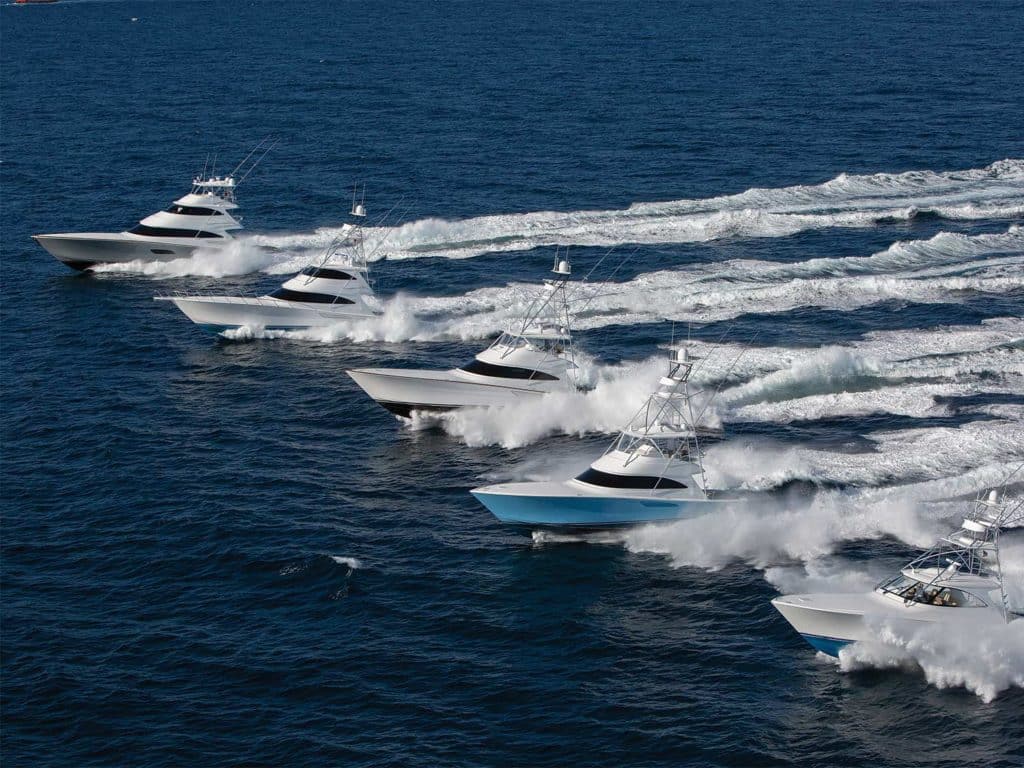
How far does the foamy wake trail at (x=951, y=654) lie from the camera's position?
134ft

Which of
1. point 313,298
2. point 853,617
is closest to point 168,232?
point 313,298

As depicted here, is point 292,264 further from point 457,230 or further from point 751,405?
point 751,405

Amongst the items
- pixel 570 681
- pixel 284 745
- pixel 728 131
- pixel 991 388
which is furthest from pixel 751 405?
pixel 728 131

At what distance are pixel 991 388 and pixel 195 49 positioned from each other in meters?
141

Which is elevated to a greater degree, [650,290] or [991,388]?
[650,290]

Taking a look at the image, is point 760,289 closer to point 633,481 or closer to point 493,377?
point 493,377

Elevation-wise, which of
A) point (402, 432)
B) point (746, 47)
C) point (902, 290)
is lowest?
point (402, 432)

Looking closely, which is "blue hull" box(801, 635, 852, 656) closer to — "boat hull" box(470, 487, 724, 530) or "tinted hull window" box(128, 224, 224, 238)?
"boat hull" box(470, 487, 724, 530)

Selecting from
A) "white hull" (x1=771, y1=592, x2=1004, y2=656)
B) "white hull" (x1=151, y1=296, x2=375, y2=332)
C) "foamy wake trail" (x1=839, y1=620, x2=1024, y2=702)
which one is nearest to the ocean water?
"foamy wake trail" (x1=839, y1=620, x2=1024, y2=702)

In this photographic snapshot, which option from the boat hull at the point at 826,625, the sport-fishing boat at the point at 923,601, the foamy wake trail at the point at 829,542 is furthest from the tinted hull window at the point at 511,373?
the boat hull at the point at 826,625

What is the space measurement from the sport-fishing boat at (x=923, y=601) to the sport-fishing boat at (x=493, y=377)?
73.6 ft

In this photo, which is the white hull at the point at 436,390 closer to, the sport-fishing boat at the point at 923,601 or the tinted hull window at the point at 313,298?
the tinted hull window at the point at 313,298

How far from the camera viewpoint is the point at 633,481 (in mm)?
51031

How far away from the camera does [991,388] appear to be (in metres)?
62.0
